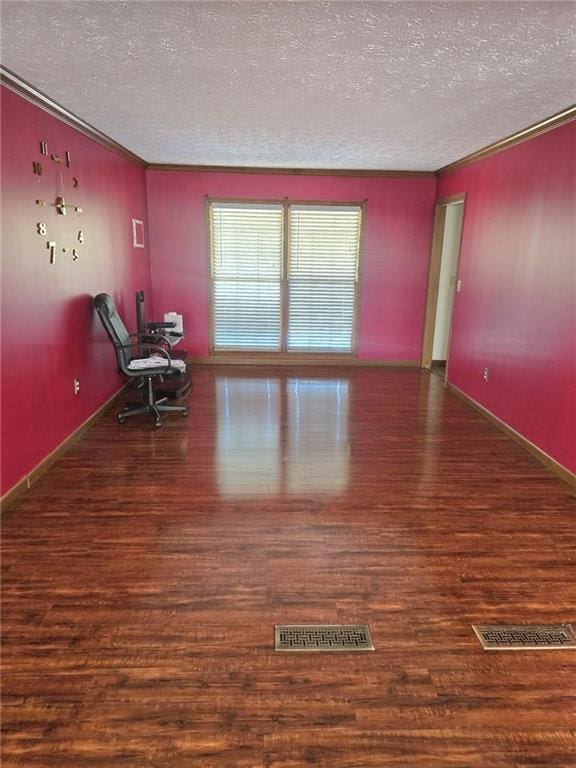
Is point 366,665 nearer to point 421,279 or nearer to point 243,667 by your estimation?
point 243,667

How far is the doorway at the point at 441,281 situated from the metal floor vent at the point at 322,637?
15.1ft

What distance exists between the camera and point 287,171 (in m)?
6.19

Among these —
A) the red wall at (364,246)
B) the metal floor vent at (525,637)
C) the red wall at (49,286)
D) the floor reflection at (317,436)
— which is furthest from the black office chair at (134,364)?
the metal floor vent at (525,637)

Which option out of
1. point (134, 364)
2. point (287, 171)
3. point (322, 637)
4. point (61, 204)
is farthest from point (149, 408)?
point (287, 171)

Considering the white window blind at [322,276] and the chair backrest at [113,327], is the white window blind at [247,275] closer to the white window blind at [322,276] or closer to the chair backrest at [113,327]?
the white window blind at [322,276]

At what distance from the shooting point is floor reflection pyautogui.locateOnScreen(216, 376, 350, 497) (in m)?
3.43

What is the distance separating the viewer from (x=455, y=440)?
13.9 feet

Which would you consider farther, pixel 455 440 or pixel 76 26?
pixel 455 440

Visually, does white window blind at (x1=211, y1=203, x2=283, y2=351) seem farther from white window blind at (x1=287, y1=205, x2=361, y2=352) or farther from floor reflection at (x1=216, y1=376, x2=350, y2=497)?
floor reflection at (x1=216, y1=376, x2=350, y2=497)

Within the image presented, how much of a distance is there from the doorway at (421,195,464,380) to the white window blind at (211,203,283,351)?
2078mm

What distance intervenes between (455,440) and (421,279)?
313 cm

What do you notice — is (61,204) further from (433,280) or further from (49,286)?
(433,280)

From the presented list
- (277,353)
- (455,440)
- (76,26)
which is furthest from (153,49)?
(277,353)

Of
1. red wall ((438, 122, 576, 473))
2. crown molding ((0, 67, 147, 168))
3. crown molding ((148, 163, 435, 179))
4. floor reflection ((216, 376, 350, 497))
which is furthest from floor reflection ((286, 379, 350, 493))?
crown molding ((0, 67, 147, 168))
